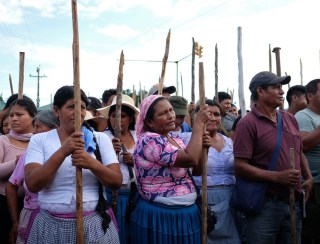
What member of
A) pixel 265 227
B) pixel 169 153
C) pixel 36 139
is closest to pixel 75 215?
pixel 36 139

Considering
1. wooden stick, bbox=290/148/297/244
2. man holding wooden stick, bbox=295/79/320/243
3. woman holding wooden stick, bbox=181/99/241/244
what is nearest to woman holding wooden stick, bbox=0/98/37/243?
woman holding wooden stick, bbox=181/99/241/244

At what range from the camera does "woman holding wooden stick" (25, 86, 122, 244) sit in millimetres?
2156

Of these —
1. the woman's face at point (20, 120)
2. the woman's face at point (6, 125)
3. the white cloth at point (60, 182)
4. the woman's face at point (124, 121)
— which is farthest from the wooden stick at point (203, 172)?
the woman's face at point (6, 125)

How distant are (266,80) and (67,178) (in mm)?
1939

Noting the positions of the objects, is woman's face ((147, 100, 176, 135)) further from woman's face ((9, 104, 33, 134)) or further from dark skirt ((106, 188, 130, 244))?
woman's face ((9, 104, 33, 134))

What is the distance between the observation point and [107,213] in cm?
240

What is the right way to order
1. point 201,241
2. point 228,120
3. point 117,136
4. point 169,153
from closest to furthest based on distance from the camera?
point 169,153
point 201,241
point 117,136
point 228,120

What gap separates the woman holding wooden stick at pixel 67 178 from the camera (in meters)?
2.16

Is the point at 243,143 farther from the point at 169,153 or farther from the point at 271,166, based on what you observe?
the point at 169,153

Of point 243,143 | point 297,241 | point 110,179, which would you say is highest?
point 243,143

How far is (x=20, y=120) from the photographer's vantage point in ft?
11.5

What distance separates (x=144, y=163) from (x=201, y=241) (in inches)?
29.8

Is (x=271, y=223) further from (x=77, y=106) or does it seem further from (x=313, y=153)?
(x=77, y=106)

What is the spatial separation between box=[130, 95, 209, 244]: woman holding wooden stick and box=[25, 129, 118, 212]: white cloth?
359 millimetres
